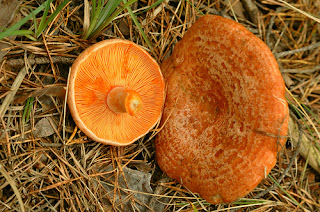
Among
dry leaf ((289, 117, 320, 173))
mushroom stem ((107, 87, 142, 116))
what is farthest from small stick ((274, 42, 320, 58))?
mushroom stem ((107, 87, 142, 116))

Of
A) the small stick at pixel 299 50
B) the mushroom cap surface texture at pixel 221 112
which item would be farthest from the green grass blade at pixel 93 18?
the small stick at pixel 299 50

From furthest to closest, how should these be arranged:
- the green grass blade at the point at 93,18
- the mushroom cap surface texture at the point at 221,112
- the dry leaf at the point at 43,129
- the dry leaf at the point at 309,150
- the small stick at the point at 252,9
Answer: the small stick at the point at 252,9, the dry leaf at the point at 309,150, the dry leaf at the point at 43,129, the green grass blade at the point at 93,18, the mushroom cap surface texture at the point at 221,112

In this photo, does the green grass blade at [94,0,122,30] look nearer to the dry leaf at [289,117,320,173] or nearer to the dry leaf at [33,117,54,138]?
the dry leaf at [33,117,54,138]

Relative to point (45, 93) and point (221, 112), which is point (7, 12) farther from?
point (221, 112)

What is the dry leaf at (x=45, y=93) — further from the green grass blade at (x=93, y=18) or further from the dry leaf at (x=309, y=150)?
the dry leaf at (x=309, y=150)

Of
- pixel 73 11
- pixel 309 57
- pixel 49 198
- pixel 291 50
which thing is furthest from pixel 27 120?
pixel 309 57

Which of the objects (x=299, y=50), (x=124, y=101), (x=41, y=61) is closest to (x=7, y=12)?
(x=41, y=61)
